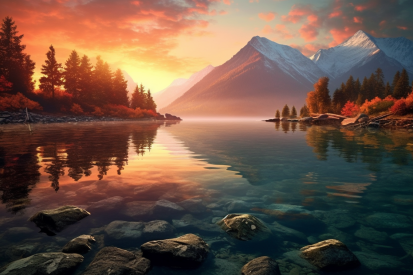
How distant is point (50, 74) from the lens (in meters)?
64.4

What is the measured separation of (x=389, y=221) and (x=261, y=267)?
4.06 metres

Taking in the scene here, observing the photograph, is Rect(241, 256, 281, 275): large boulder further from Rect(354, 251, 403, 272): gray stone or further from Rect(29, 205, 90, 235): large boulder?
→ Rect(29, 205, 90, 235): large boulder

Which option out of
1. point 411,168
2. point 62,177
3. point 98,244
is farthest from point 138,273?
point 411,168

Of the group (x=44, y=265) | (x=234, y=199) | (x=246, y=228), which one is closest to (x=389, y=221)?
(x=246, y=228)

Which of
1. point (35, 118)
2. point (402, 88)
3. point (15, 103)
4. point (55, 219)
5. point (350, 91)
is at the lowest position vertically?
point (55, 219)

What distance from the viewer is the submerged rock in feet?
14.2

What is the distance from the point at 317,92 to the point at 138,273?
3260 inches

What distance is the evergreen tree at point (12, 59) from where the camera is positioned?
2274 inches

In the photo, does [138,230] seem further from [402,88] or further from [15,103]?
[402,88]

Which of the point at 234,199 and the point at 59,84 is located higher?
the point at 59,84

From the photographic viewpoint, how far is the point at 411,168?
35.8 feet

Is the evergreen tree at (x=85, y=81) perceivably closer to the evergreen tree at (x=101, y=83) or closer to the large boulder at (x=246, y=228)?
the evergreen tree at (x=101, y=83)

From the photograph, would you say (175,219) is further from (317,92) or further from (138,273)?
(317,92)

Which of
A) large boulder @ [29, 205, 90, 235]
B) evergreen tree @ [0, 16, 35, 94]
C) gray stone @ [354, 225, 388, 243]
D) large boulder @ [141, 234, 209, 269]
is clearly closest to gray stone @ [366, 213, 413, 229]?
gray stone @ [354, 225, 388, 243]
